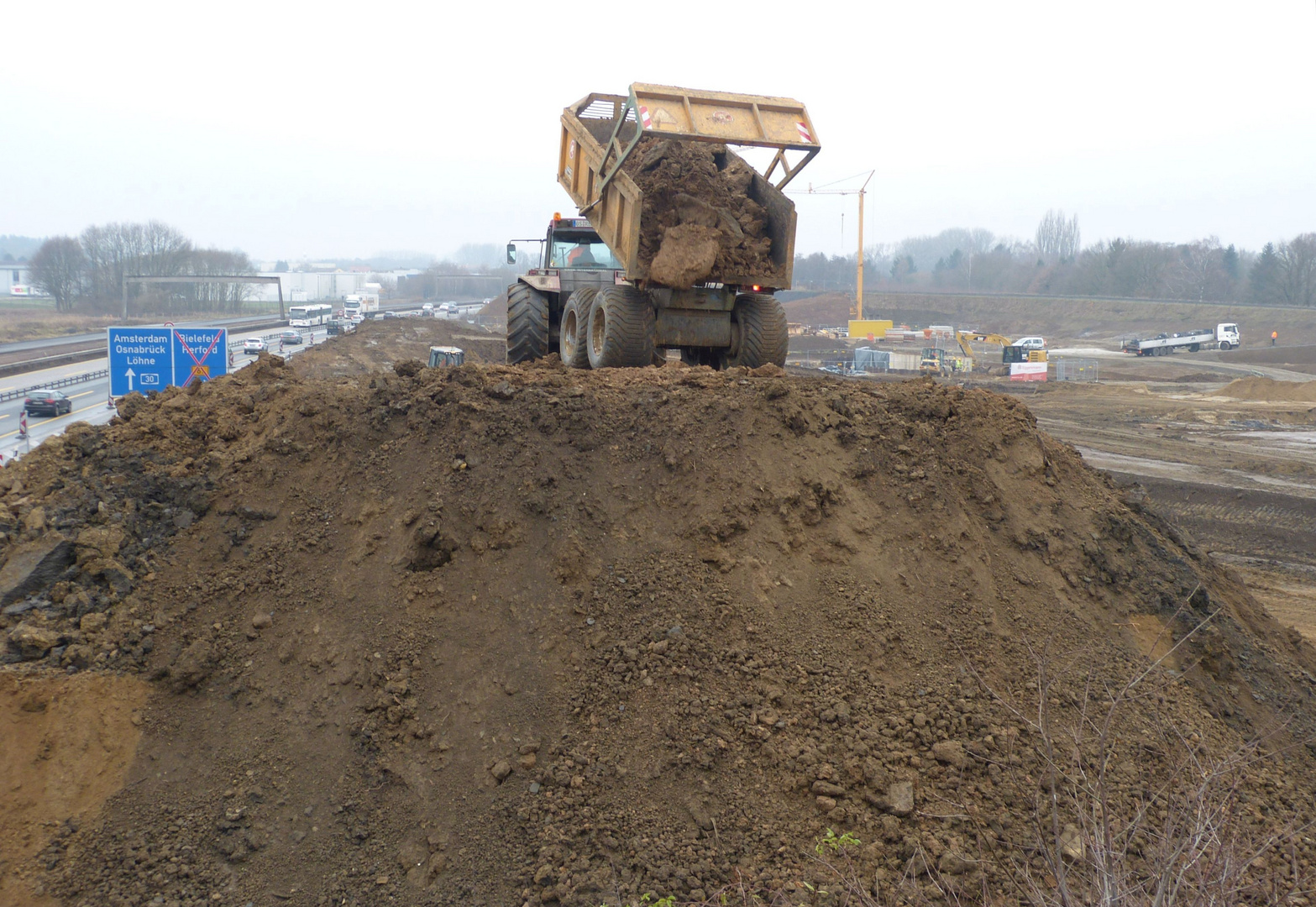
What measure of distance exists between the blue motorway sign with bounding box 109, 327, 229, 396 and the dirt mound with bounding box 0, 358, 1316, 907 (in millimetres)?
5787

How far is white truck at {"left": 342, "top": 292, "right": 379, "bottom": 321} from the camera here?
61750 millimetres

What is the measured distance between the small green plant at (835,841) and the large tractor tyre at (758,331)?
5.26 metres

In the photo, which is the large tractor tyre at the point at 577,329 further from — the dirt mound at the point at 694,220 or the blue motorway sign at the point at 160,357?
the blue motorway sign at the point at 160,357

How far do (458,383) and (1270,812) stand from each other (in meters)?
5.60

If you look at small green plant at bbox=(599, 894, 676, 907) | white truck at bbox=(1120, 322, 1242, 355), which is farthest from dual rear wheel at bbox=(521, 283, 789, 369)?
white truck at bbox=(1120, 322, 1242, 355)

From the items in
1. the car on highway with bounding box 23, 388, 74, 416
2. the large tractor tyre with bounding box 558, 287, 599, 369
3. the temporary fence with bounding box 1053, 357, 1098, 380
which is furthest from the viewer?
the temporary fence with bounding box 1053, 357, 1098, 380

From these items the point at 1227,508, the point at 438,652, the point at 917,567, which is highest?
the point at 917,567

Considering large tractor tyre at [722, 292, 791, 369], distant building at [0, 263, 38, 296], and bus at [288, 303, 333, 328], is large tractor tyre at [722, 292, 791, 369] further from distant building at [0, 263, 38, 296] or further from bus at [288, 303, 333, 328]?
distant building at [0, 263, 38, 296]

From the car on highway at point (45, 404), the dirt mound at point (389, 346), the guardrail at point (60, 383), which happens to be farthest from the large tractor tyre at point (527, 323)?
the guardrail at point (60, 383)

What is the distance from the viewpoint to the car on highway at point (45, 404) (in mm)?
21891

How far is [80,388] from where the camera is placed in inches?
1067

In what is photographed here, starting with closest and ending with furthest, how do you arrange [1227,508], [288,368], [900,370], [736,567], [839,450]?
[736,567]
[839,450]
[288,368]
[1227,508]
[900,370]

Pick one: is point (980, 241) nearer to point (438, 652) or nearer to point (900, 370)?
point (900, 370)

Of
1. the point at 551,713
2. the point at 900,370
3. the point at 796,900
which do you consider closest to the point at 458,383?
the point at 551,713
